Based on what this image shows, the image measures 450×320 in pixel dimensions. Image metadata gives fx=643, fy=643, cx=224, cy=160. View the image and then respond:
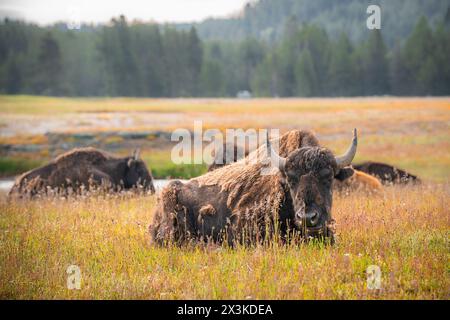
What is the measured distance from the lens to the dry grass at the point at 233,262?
24.1 feet

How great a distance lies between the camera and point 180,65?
111750 millimetres

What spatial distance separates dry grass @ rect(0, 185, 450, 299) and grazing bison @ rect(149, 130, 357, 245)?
44cm

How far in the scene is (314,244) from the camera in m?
9.01

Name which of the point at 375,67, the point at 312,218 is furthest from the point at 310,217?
the point at 375,67

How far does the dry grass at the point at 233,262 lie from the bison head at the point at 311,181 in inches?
16.9

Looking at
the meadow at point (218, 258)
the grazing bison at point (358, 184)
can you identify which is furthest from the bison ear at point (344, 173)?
the grazing bison at point (358, 184)

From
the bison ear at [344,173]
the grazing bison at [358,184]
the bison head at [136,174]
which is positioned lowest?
the bison head at [136,174]

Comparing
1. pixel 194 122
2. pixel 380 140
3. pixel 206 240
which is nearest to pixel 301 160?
pixel 206 240

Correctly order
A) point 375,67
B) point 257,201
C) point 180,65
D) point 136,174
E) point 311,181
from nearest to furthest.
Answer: point 311,181, point 257,201, point 136,174, point 375,67, point 180,65

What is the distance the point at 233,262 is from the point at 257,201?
1602mm

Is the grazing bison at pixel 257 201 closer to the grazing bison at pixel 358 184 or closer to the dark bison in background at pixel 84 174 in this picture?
the grazing bison at pixel 358 184

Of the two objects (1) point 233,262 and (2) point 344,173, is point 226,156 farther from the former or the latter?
(1) point 233,262

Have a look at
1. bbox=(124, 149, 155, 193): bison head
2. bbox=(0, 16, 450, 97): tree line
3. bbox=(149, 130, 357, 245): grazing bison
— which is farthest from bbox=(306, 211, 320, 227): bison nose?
bbox=(0, 16, 450, 97): tree line
